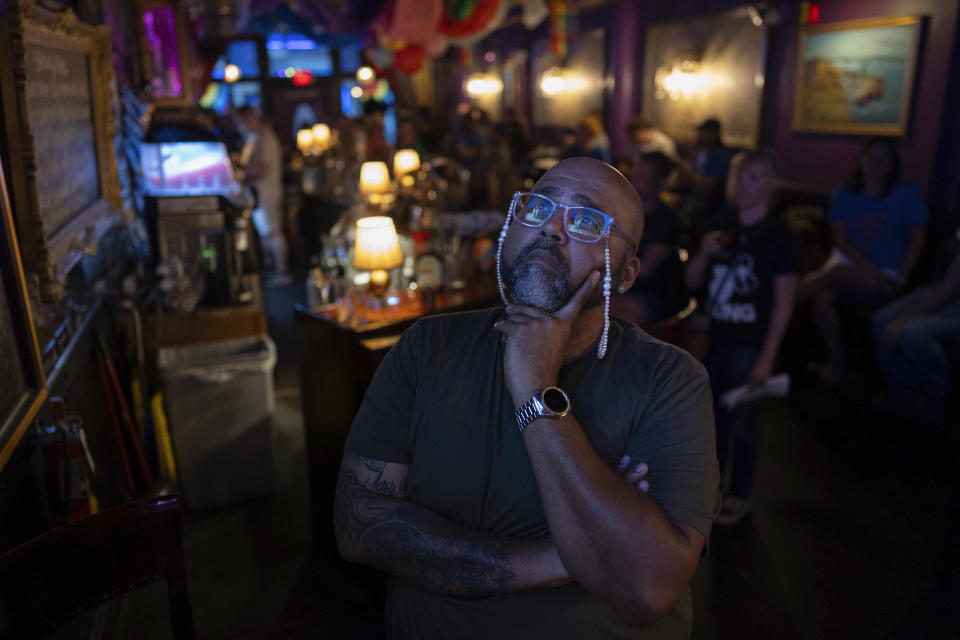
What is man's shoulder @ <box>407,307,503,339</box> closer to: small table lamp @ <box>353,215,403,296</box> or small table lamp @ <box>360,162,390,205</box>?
small table lamp @ <box>353,215,403,296</box>

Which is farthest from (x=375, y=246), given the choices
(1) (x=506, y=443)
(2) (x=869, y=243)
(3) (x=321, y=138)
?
(3) (x=321, y=138)

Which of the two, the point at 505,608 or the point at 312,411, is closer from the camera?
the point at 505,608

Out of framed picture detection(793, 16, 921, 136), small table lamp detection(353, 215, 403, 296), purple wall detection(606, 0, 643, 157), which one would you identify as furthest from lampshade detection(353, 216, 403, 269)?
purple wall detection(606, 0, 643, 157)

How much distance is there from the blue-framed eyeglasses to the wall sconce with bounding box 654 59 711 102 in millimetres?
7192

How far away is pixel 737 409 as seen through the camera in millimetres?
2949

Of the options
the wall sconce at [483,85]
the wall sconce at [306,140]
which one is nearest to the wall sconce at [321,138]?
the wall sconce at [306,140]

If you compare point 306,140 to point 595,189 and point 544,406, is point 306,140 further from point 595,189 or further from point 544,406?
point 544,406

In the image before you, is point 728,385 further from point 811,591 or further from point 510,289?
point 510,289

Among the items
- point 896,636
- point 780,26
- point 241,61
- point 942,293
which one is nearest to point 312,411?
point 896,636

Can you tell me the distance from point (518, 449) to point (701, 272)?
80.6 inches

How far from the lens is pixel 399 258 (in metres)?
2.81

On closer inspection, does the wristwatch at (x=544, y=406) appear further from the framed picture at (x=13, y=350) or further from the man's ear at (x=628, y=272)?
the framed picture at (x=13, y=350)

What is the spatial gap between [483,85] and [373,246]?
40.0 feet

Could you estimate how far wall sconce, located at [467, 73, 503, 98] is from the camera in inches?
554
